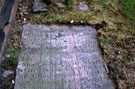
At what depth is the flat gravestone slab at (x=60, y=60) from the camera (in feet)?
8.41

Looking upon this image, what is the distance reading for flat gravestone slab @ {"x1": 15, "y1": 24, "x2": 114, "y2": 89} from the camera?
2564 mm

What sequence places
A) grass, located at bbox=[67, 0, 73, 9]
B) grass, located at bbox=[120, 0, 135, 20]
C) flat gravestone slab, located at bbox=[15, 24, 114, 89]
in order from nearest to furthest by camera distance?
flat gravestone slab, located at bbox=[15, 24, 114, 89] → grass, located at bbox=[120, 0, 135, 20] → grass, located at bbox=[67, 0, 73, 9]

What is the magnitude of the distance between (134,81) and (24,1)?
2623 mm

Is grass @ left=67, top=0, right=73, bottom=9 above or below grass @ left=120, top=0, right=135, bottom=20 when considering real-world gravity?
above

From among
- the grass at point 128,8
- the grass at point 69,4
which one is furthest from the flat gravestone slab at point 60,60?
the grass at point 128,8

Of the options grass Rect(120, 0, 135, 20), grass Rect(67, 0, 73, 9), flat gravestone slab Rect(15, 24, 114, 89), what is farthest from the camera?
grass Rect(67, 0, 73, 9)

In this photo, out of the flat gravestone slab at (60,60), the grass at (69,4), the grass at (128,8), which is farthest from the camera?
the grass at (69,4)

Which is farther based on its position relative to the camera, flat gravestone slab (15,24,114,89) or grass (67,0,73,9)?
grass (67,0,73,9)

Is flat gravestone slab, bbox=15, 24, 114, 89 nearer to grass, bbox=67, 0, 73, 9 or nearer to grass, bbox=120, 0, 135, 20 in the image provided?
grass, bbox=67, 0, 73, 9

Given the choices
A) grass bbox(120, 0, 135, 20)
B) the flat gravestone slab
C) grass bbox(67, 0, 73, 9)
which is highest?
grass bbox(67, 0, 73, 9)

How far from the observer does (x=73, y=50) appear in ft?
9.86

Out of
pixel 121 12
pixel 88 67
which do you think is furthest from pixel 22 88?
pixel 121 12

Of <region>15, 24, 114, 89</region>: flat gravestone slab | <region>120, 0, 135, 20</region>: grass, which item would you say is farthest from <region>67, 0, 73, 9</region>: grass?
<region>120, 0, 135, 20</region>: grass

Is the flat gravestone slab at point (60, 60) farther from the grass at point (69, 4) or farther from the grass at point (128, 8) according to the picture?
the grass at point (128, 8)
